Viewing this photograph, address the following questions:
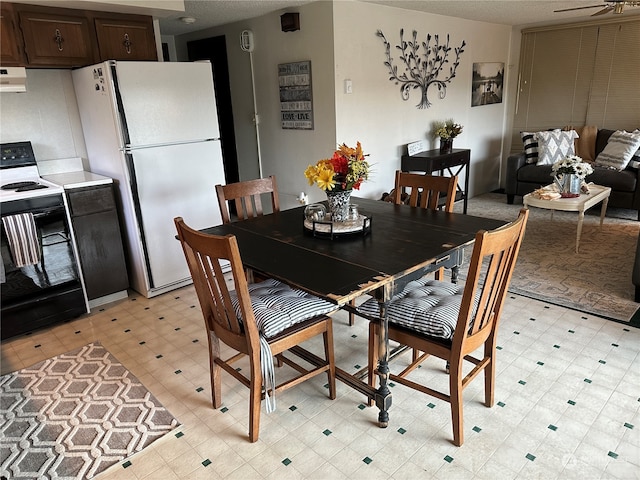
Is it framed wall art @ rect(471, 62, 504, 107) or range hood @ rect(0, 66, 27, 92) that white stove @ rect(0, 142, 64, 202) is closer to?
range hood @ rect(0, 66, 27, 92)

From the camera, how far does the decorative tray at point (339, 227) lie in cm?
214

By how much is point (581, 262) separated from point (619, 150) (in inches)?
80.9

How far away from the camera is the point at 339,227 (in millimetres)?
2148

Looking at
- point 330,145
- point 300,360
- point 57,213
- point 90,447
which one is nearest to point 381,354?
point 300,360

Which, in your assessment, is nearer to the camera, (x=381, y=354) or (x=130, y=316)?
(x=381, y=354)

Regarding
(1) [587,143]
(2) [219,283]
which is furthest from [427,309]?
(1) [587,143]

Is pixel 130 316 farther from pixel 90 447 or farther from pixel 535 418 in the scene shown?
pixel 535 418

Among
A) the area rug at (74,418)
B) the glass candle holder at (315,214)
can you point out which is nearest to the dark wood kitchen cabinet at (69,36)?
the area rug at (74,418)

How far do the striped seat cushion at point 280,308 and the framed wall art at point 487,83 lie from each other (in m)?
4.58

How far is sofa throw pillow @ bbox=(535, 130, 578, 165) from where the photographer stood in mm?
5406

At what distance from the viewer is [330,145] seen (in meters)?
4.15

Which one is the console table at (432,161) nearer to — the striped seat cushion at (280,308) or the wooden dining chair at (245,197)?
the wooden dining chair at (245,197)

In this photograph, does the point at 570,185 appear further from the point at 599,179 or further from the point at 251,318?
the point at 251,318

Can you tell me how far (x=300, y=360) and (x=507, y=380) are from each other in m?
1.09
